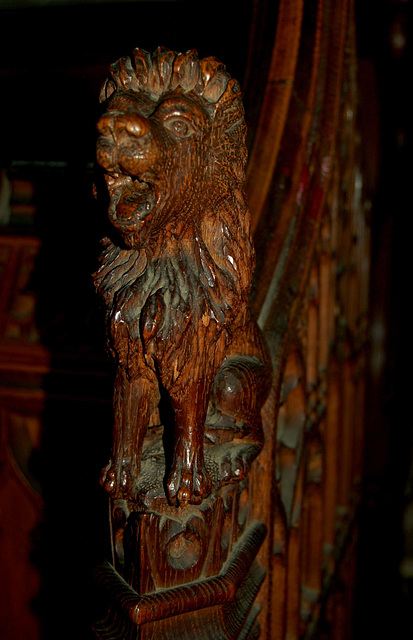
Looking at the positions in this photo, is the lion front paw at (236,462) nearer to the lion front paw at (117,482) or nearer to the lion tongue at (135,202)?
the lion front paw at (117,482)

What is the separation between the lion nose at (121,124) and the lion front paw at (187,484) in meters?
0.32

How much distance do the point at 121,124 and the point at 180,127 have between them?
7cm

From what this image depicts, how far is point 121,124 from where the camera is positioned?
534 millimetres

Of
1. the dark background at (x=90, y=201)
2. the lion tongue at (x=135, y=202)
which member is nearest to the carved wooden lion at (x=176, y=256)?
the lion tongue at (x=135, y=202)

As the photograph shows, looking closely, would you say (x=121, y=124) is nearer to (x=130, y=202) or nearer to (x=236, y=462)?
(x=130, y=202)

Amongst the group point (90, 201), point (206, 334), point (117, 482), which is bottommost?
point (117, 482)

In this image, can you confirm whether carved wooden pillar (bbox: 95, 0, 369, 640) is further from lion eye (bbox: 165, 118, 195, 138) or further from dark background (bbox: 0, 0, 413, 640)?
dark background (bbox: 0, 0, 413, 640)

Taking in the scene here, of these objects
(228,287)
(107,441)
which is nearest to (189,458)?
(228,287)

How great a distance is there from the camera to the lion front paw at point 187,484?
609 millimetres

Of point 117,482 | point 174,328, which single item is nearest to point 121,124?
point 174,328

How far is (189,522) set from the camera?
24.5 inches

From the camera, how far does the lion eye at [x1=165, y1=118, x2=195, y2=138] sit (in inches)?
22.7

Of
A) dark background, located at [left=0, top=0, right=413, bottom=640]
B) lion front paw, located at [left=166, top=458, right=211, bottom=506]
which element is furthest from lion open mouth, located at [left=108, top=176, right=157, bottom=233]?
dark background, located at [left=0, top=0, right=413, bottom=640]

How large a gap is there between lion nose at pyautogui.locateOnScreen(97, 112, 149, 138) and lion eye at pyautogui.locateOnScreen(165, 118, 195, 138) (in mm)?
46
